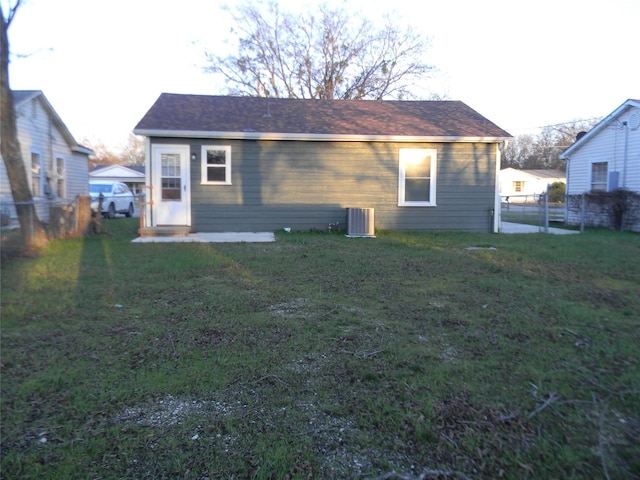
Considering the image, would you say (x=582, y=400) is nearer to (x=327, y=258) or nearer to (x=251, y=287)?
(x=251, y=287)

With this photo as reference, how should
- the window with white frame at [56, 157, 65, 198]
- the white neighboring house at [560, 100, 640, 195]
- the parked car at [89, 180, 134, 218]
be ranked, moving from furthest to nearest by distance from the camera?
the parked car at [89, 180, 134, 218]
the window with white frame at [56, 157, 65, 198]
the white neighboring house at [560, 100, 640, 195]

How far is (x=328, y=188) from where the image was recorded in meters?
14.5

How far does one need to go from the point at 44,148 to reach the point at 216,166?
8.36 m

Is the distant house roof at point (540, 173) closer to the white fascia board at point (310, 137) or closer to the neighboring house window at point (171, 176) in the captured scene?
the white fascia board at point (310, 137)

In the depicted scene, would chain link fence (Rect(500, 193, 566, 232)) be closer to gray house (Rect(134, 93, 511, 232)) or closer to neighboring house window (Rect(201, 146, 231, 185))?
gray house (Rect(134, 93, 511, 232))

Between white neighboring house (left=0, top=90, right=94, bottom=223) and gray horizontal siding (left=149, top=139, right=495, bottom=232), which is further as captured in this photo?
white neighboring house (left=0, top=90, right=94, bottom=223)

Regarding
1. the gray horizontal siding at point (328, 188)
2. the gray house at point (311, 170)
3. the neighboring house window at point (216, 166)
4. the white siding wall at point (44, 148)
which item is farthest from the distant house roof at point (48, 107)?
the gray horizontal siding at point (328, 188)

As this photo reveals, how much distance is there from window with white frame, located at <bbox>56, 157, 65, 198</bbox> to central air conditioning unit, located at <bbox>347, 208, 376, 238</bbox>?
486 inches

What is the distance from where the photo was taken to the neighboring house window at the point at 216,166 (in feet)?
45.6

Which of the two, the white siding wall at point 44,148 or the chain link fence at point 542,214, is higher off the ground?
the white siding wall at point 44,148

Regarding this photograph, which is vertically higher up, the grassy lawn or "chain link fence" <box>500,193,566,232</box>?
"chain link fence" <box>500,193,566,232</box>

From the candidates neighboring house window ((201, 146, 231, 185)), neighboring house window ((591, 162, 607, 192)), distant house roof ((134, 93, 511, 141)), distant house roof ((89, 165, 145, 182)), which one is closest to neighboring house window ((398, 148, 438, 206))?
distant house roof ((134, 93, 511, 141))

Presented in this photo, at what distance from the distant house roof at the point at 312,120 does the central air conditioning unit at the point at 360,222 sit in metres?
2.16

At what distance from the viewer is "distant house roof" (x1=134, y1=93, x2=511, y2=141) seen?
545 inches
